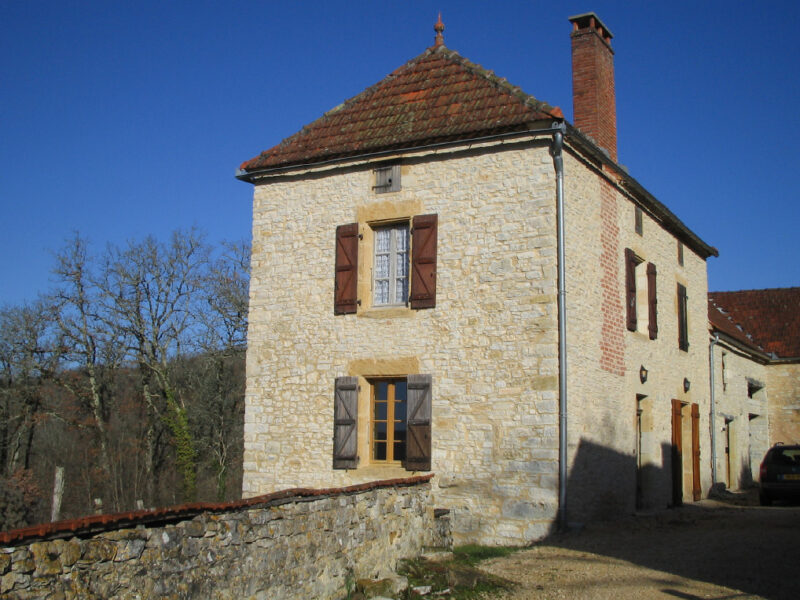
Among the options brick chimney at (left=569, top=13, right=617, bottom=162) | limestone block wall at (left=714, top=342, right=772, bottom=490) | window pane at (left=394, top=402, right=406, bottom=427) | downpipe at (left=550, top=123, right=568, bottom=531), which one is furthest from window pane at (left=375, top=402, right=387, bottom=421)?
limestone block wall at (left=714, top=342, right=772, bottom=490)

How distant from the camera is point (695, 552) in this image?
31.7ft

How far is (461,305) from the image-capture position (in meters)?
11.6

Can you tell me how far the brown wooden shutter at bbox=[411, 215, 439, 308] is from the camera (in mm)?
11820

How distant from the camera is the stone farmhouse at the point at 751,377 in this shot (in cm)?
1903

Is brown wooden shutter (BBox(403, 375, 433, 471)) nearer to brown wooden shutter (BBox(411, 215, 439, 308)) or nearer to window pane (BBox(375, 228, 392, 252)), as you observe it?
brown wooden shutter (BBox(411, 215, 439, 308))

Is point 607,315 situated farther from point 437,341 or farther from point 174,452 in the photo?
point 174,452

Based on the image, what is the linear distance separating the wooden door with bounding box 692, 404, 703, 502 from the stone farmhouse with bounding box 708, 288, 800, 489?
1.14 meters

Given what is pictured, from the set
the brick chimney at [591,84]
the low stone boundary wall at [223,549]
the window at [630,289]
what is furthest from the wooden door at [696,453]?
the low stone boundary wall at [223,549]

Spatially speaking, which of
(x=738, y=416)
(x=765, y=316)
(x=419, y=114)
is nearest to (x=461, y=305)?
(x=419, y=114)

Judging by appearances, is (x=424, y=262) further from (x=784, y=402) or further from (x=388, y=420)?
(x=784, y=402)

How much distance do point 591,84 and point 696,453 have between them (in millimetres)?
7767

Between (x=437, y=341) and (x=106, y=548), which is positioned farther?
(x=437, y=341)

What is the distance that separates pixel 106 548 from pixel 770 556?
7426 mm

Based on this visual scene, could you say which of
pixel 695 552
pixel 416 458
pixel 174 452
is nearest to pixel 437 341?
pixel 416 458
